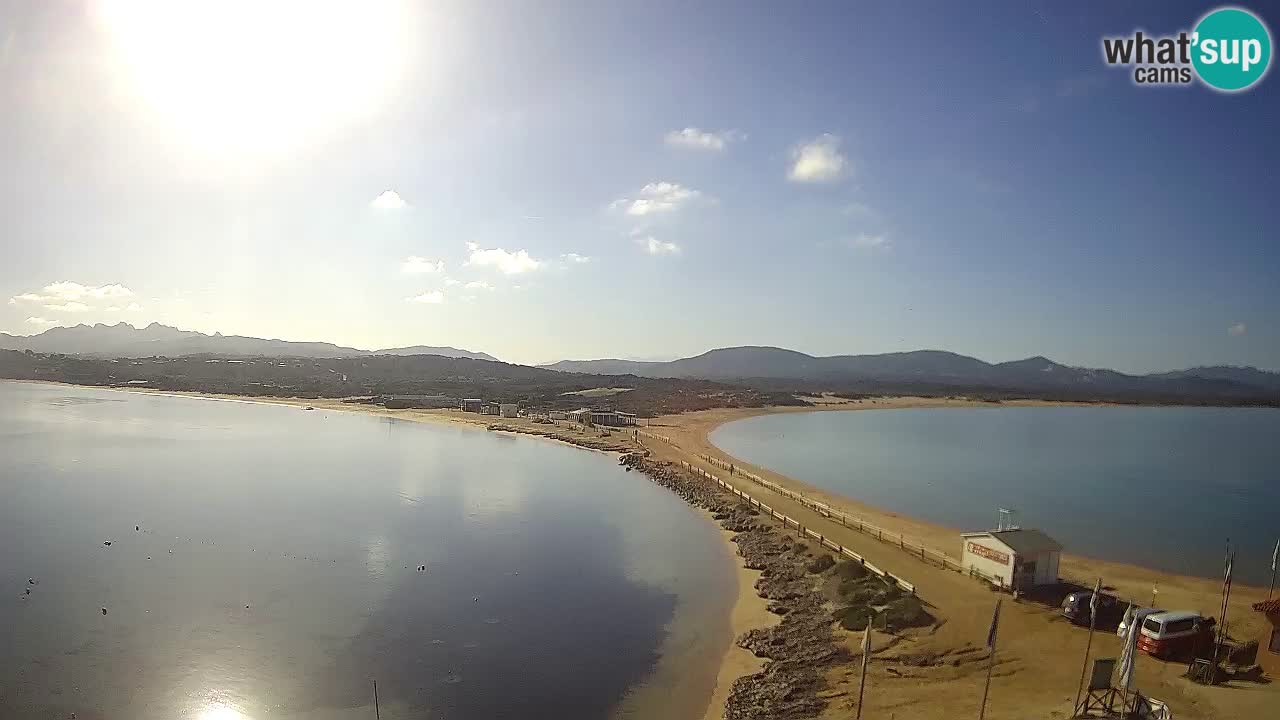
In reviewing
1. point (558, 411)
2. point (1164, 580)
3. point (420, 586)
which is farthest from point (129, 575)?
point (558, 411)

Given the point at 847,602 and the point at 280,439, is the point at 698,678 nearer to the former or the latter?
the point at 847,602

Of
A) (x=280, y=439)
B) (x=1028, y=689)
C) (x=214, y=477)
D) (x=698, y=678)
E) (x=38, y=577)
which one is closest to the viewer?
(x=1028, y=689)

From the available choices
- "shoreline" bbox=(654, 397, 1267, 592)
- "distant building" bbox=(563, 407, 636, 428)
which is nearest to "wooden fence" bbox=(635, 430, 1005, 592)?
"shoreline" bbox=(654, 397, 1267, 592)

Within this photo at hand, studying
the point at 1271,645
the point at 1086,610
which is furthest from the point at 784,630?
the point at 1271,645

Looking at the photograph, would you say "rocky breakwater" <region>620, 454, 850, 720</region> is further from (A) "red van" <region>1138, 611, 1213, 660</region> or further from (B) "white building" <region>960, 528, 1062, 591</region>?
(A) "red van" <region>1138, 611, 1213, 660</region>

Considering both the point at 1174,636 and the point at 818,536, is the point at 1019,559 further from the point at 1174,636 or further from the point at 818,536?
the point at 818,536
